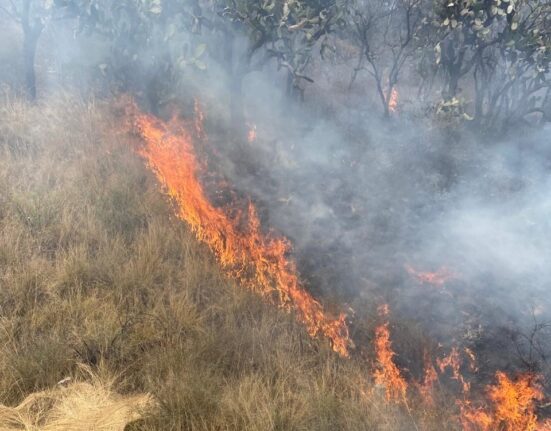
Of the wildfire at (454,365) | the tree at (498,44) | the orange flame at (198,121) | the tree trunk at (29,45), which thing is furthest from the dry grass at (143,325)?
the tree at (498,44)

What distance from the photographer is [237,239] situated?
15.1 feet

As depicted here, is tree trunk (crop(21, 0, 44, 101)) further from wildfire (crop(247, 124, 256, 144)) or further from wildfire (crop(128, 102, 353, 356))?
wildfire (crop(247, 124, 256, 144))

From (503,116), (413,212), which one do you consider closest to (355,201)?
(413,212)

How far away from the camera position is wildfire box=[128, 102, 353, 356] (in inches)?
151

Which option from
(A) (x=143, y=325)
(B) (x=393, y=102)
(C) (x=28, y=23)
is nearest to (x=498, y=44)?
(B) (x=393, y=102)

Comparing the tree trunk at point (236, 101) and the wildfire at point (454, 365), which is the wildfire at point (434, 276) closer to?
the wildfire at point (454, 365)

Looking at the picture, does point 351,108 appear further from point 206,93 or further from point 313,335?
point 313,335

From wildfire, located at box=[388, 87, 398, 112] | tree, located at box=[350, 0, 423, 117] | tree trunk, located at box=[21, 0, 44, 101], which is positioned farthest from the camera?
wildfire, located at box=[388, 87, 398, 112]

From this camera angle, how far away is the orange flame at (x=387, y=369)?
123 inches

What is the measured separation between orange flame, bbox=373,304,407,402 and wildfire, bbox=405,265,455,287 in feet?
1.82

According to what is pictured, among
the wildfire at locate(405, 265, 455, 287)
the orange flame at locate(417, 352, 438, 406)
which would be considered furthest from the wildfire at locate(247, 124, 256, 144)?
the orange flame at locate(417, 352, 438, 406)

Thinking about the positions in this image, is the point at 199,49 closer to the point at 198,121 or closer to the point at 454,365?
the point at 198,121

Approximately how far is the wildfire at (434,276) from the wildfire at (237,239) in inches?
33.5

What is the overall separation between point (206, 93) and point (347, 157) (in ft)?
8.49
